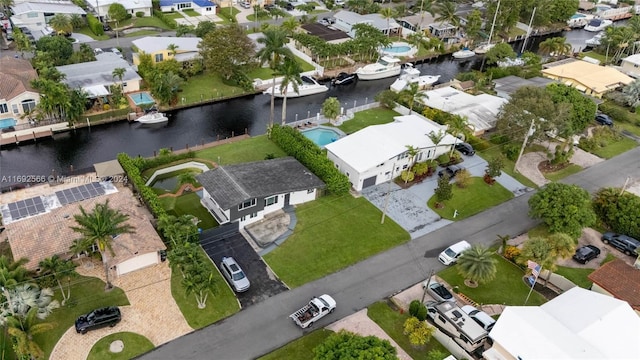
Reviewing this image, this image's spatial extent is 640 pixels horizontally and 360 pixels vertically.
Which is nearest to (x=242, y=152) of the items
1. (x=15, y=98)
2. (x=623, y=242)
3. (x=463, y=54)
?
(x=15, y=98)

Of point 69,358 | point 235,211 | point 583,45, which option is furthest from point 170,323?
point 583,45

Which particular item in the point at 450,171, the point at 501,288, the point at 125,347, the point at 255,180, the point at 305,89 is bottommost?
the point at 125,347

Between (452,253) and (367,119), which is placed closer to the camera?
(452,253)

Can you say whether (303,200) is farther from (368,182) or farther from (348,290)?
(348,290)

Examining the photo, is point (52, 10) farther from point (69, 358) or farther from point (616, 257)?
point (616, 257)

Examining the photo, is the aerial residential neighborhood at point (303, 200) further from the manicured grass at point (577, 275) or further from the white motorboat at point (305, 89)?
the white motorboat at point (305, 89)

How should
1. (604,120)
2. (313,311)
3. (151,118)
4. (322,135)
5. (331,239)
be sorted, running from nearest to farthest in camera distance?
(313,311) < (331,239) < (322,135) < (151,118) < (604,120)

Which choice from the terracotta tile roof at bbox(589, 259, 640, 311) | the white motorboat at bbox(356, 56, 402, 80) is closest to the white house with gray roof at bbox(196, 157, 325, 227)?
the terracotta tile roof at bbox(589, 259, 640, 311)
